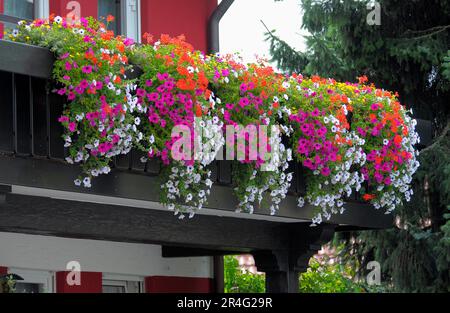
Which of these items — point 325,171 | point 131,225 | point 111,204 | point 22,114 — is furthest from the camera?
point 325,171

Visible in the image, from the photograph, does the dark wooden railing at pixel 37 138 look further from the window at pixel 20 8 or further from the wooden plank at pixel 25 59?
the window at pixel 20 8

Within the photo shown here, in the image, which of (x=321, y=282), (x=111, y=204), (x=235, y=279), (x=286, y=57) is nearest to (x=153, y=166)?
(x=111, y=204)

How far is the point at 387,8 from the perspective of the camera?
36.8 feet

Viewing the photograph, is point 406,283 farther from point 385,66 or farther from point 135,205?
point 135,205

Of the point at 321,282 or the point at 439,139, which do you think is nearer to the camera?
the point at 439,139

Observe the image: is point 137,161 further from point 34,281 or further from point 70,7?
point 70,7

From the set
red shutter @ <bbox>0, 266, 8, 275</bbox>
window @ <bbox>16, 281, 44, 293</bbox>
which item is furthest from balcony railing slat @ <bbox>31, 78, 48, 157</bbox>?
window @ <bbox>16, 281, 44, 293</bbox>

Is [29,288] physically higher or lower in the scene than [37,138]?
lower

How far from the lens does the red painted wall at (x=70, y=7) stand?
8.73 m

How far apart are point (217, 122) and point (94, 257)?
2.93 m

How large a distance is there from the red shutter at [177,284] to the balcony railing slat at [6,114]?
3.95m

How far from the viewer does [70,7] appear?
882 cm

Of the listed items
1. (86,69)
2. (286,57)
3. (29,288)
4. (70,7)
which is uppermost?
(286,57)
